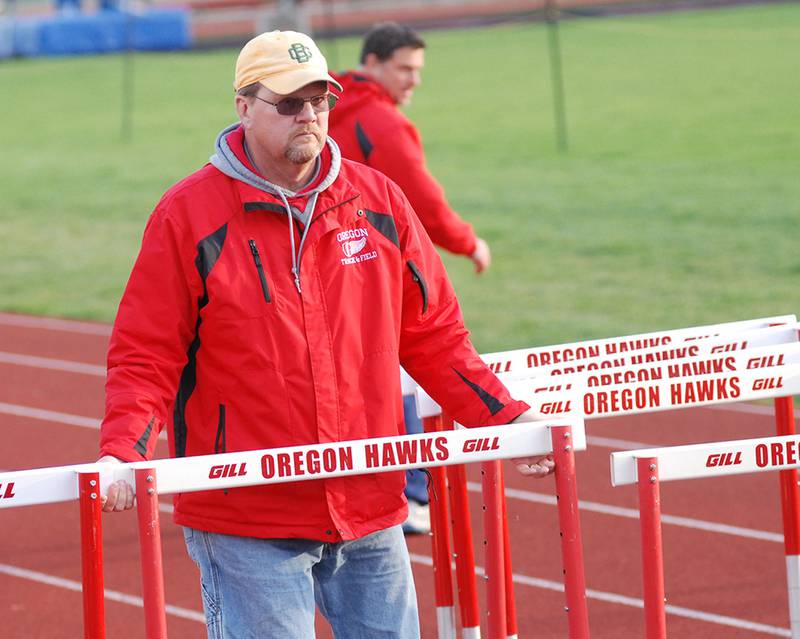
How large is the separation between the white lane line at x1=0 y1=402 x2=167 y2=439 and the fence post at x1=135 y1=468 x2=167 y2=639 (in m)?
5.58

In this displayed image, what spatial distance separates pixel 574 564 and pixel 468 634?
0.88m

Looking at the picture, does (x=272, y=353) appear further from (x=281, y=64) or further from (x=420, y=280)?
(x=281, y=64)

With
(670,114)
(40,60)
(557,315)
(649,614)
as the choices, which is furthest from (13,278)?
(40,60)

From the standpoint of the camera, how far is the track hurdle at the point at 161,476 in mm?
3240

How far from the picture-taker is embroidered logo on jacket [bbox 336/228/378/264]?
3594 millimetres

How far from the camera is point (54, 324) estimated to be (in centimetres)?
1212

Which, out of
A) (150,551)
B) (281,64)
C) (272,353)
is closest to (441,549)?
(272,353)

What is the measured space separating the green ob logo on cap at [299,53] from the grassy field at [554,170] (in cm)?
742

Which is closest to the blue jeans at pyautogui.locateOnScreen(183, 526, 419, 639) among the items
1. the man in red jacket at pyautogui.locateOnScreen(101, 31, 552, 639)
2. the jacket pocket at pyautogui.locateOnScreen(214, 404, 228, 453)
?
the man in red jacket at pyautogui.locateOnScreen(101, 31, 552, 639)

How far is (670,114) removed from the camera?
24.2 metres

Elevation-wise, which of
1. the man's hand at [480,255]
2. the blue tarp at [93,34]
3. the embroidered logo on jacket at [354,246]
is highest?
the blue tarp at [93,34]

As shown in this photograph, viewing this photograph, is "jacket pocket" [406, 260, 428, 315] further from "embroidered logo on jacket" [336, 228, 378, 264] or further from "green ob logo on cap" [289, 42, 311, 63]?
"green ob logo on cap" [289, 42, 311, 63]

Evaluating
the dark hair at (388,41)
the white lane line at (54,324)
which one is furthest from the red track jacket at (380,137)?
the white lane line at (54,324)

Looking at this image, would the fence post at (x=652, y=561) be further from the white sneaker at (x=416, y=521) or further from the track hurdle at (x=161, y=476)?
the white sneaker at (x=416, y=521)
